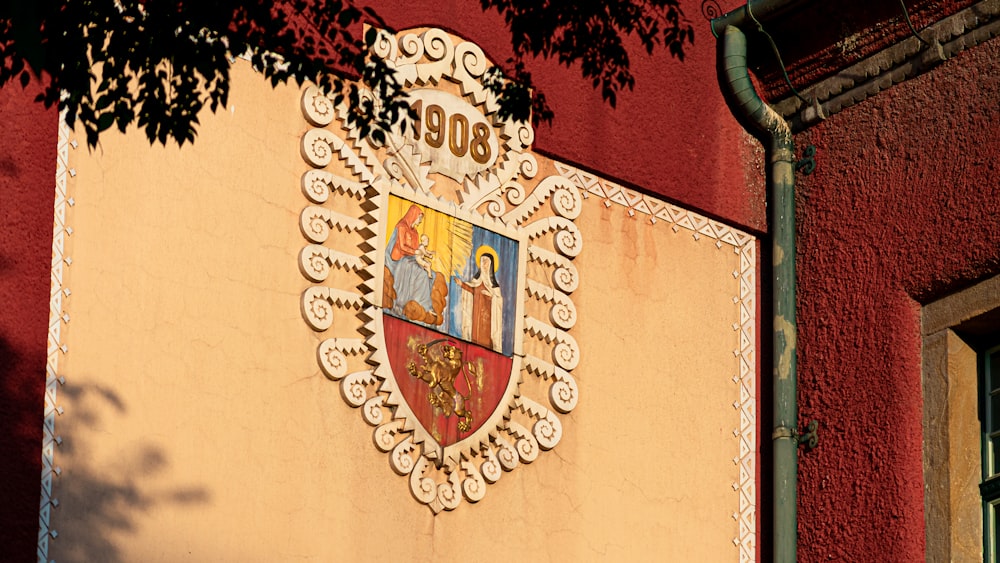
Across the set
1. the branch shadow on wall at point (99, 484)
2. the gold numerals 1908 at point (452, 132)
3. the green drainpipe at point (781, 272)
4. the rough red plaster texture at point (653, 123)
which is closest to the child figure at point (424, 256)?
the gold numerals 1908 at point (452, 132)

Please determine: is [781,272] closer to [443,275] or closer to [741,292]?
[741,292]

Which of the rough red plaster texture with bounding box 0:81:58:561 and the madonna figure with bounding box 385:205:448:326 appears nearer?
the rough red plaster texture with bounding box 0:81:58:561

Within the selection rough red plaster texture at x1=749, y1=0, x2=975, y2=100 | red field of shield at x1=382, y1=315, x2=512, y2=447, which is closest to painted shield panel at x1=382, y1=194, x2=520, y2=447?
red field of shield at x1=382, y1=315, x2=512, y2=447

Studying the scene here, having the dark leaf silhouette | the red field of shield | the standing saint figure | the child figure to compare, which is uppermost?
the dark leaf silhouette

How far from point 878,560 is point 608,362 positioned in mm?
1605

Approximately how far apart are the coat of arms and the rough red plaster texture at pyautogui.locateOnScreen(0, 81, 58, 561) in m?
1.28

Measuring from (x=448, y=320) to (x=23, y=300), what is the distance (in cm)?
213

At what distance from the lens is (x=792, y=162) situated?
11680mm

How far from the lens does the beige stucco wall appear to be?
9.16 m

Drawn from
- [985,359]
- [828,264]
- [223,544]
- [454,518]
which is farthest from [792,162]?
[223,544]

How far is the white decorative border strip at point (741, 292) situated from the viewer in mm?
11141

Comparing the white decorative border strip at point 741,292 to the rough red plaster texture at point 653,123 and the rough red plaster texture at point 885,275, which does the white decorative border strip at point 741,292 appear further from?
the rough red plaster texture at point 885,275

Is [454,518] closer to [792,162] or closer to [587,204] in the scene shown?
[587,204]

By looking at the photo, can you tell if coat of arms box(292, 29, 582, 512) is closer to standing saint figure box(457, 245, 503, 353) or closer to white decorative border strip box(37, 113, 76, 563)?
standing saint figure box(457, 245, 503, 353)
